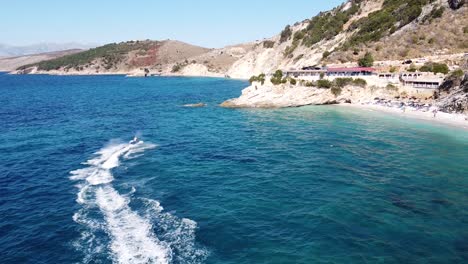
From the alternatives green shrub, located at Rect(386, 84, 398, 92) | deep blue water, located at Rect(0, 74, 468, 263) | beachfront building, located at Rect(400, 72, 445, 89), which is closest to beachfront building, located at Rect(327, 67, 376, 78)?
green shrub, located at Rect(386, 84, 398, 92)

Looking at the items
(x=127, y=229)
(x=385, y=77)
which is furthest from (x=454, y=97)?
(x=127, y=229)

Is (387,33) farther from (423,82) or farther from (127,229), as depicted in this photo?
(127,229)

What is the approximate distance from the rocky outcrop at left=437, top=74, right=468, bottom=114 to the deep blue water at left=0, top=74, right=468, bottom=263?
26.8 feet

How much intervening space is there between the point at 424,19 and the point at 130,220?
110724 millimetres

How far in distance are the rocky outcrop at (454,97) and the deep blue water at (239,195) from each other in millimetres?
8183

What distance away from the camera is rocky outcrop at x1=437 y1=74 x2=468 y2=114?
66250 millimetres

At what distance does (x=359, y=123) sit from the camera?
66.9 meters

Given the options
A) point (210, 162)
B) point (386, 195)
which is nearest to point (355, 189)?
point (386, 195)

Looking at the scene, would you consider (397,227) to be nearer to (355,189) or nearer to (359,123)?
(355,189)

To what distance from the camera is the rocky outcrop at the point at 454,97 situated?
66.2 metres

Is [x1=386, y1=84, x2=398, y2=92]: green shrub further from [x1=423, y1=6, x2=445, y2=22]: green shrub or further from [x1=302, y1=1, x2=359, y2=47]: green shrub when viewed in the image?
[x1=302, y1=1, x2=359, y2=47]: green shrub

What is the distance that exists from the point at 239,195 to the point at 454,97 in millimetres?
53861

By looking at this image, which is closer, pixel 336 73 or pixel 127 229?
pixel 127 229

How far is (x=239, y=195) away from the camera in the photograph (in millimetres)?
34719
